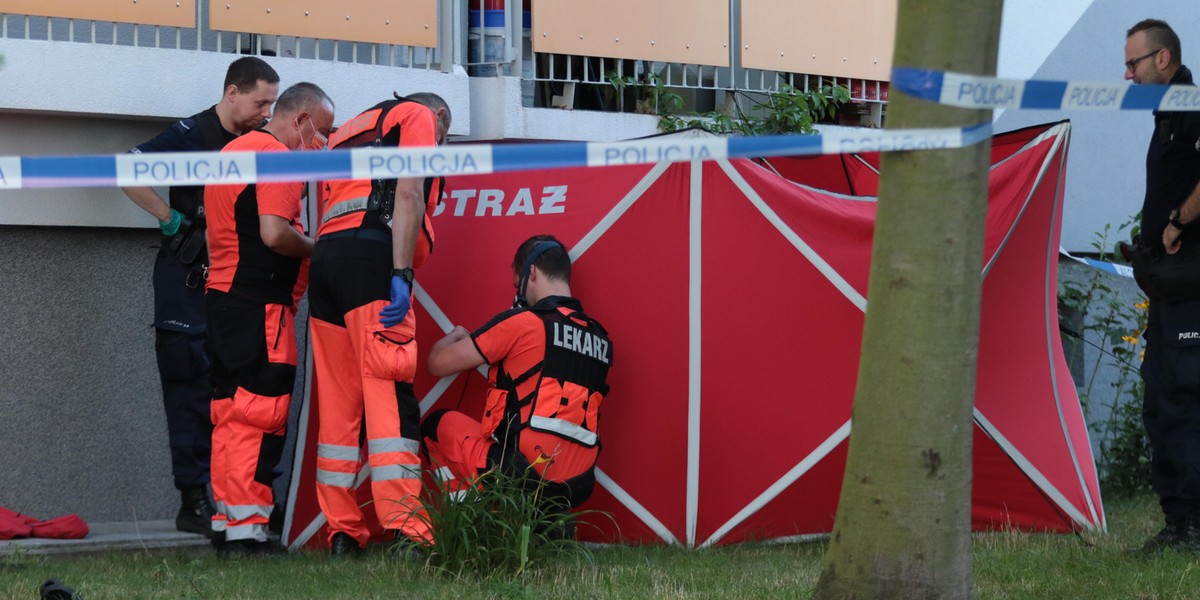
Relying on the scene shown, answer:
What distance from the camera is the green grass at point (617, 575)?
4117 mm

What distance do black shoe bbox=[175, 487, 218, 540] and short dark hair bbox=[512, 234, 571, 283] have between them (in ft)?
5.99

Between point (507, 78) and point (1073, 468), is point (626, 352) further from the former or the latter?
point (507, 78)

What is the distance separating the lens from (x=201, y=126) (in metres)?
5.80

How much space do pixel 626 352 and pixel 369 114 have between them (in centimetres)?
134

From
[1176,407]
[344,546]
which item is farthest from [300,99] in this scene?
[1176,407]

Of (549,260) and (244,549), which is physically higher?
(549,260)

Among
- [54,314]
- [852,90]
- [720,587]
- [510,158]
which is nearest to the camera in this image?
[510,158]

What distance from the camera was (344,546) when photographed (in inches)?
195

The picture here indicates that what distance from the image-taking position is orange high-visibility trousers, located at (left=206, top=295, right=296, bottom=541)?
5.07 metres

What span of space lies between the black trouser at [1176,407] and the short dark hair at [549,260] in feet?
7.33

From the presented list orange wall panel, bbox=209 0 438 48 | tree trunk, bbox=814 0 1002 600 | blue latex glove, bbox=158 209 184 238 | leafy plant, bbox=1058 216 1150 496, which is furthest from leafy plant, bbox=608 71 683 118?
tree trunk, bbox=814 0 1002 600

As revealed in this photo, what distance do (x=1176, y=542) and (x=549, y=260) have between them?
2.49 m

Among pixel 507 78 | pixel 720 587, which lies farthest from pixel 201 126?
pixel 720 587

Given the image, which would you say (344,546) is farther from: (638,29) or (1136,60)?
(638,29)
